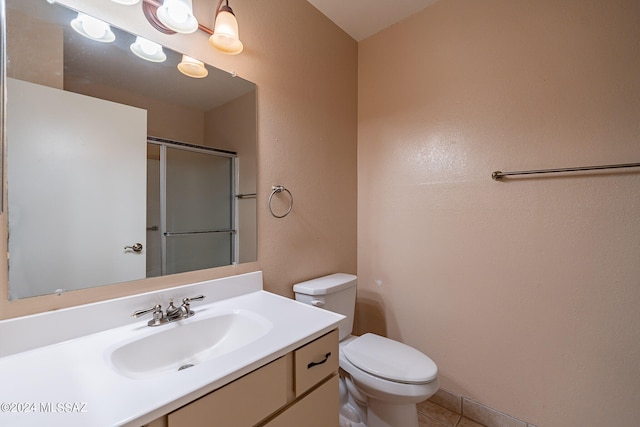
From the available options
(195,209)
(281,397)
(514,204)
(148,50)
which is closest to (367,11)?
(148,50)

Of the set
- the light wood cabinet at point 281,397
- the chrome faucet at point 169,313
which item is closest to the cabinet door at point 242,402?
the light wood cabinet at point 281,397

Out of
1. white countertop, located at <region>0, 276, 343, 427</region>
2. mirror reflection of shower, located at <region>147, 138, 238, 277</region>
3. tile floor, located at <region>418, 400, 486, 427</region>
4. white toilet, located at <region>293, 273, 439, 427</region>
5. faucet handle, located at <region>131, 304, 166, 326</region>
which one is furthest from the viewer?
tile floor, located at <region>418, 400, 486, 427</region>

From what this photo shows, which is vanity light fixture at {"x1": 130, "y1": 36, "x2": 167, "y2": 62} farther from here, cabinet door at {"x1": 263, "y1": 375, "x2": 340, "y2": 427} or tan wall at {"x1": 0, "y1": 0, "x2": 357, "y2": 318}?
cabinet door at {"x1": 263, "y1": 375, "x2": 340, "y2": 427}

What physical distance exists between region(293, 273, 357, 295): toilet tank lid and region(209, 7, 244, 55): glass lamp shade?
119cm

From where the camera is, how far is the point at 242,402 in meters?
0.67

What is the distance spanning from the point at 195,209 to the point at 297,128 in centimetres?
73

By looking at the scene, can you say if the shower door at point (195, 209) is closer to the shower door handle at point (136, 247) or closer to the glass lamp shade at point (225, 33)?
the shower door handle at point (136, 247)

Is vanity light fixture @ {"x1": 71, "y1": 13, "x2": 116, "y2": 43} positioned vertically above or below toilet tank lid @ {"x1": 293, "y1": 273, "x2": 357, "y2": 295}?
above

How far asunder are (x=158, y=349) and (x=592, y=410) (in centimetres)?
186

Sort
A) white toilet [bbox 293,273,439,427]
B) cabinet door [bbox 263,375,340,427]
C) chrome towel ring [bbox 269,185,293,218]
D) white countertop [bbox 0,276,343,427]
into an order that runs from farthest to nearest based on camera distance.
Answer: chrome towel ring [bbox 269,185,293,218], white toilet [bbox 293,273,439,427], cabinet door [bbox 263,375,340,427], white countertop [bbox 0,276,343,427]

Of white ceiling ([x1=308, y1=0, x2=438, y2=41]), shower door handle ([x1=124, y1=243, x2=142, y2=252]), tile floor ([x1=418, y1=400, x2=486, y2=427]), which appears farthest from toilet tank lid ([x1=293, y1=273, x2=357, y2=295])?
white ceiling ([x1=308, y1=0, x2=438, y2=41])

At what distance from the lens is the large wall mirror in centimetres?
78

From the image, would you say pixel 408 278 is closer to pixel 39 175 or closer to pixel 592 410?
pixel 592 410

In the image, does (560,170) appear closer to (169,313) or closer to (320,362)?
(320,362)
